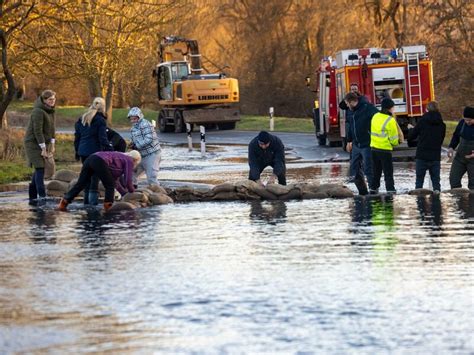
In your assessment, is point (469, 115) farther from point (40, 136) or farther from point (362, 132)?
point (40, 136)

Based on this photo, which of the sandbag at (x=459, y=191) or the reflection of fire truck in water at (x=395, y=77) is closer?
the sandbag at (x=459, y=191)

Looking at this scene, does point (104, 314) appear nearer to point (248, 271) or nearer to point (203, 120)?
point (248, 271)

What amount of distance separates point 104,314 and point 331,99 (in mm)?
28537

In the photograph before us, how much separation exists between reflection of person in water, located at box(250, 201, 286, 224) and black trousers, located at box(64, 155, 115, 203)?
81.5 inches

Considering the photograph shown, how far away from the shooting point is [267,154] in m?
20.1

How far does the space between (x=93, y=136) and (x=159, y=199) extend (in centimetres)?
142

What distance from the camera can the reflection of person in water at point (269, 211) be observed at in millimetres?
16938

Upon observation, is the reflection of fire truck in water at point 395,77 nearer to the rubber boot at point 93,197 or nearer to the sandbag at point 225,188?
the sandbag at point 225,188

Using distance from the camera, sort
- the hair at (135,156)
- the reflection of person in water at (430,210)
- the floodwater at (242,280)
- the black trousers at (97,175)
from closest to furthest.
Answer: the floodwater at (242,280)
the reflection of person in water at (430,210)
the black trousers at (97,175)
the hair at (135,156)

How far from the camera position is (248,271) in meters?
11.9

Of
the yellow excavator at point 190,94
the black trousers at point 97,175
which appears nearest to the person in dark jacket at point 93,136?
the black trousers at point 97,175

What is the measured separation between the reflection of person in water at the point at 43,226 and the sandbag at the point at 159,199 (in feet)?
5.38

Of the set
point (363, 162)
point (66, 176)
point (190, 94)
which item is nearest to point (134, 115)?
point (66, 176)

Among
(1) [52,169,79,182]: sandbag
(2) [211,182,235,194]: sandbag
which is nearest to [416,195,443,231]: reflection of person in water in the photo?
(2) [211,182,235,194]: sandbag
